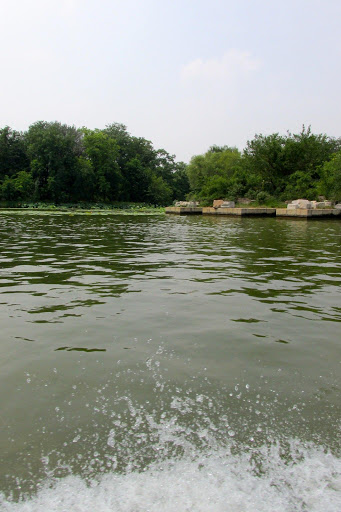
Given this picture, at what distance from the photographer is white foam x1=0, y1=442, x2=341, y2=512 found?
69.9 inches

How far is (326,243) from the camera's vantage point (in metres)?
13.0

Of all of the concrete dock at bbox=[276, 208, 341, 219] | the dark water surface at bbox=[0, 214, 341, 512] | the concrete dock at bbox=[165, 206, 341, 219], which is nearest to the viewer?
the dark water surface at bbox=[0, 214, 341, 512]

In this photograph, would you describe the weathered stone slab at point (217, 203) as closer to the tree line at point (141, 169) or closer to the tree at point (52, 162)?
the tree line at point (141, 169)

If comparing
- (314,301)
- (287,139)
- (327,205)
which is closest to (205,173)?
(287,139)

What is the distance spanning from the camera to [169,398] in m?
2.70

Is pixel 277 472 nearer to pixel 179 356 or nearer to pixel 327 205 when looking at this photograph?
pixel 179 356

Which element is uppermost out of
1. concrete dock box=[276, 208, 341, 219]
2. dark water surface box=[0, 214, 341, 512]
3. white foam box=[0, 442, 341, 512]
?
concrete dock box=[276, 208, 341, 219]

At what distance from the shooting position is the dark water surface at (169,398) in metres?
1.89

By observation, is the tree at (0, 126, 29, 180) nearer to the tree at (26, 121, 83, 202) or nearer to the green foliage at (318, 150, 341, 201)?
the tree at (26, 121, 83, 202)

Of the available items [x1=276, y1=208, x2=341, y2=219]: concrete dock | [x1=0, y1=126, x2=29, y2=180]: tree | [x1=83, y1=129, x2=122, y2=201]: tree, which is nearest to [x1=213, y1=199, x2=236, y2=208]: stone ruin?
[x1=276, y1=208, x2=341, y2=219]: concrete dock

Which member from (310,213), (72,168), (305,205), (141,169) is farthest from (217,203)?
(141,169)

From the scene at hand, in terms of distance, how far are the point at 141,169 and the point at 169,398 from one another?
229 ft

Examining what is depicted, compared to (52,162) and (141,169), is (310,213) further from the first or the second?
(141,169)

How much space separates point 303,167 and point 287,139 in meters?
3.56
